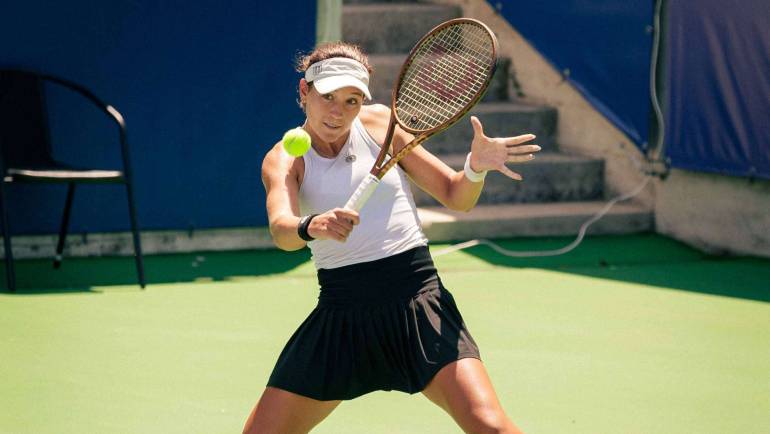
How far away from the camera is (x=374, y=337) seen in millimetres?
3434

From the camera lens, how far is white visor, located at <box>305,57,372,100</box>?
3.40 meters

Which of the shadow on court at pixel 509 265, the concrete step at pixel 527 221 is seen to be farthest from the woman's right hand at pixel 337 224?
the concrete step at pixel 527 221

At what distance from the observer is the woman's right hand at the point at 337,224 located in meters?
2.98


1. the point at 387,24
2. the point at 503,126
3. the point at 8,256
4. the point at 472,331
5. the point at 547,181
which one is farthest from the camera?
the point at 387,24

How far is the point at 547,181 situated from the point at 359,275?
5.33 m

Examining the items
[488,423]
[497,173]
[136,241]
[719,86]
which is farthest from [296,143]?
[497,173]

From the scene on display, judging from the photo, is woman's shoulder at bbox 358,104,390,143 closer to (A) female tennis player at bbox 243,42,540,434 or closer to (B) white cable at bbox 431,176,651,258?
(A) female tennis player at bbox 243,42,540,434

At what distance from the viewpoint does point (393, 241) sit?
3.54 m

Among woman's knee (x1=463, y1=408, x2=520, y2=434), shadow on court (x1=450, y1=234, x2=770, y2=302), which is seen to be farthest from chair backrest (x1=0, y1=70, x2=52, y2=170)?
woman's knee (x1=463, y1=408, x2=520, y2=434)

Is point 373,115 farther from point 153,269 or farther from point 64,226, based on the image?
point 64,226

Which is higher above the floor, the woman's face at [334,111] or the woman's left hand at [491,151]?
the woman's face at [334,111]

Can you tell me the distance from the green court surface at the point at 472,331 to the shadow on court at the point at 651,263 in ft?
0.06

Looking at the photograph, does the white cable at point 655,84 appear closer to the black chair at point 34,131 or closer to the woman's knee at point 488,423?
the black chair at point 34,131

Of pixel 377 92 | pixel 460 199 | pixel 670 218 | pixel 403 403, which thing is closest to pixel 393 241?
pixel 460 199
